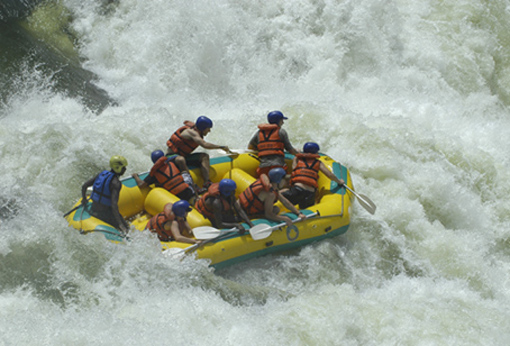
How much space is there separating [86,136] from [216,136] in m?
1.80

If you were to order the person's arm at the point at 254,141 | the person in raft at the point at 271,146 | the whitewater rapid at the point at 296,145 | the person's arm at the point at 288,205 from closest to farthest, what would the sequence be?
the whitewater rapid at the point at 296,145
the person's arm at the point at 288,205
the person in raft at the point at 271,146
the person's arm at the point at 254,141

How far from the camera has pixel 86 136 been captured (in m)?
6.92

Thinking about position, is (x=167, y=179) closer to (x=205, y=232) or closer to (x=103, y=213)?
(x=103, y=213)

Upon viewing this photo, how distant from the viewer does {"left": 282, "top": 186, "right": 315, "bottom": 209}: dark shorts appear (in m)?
6.14

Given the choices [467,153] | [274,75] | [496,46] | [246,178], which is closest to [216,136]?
[246,178]

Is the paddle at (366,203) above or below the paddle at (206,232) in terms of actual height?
below

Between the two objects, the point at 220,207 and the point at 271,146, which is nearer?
the point at 220,207

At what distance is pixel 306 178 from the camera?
242 inches

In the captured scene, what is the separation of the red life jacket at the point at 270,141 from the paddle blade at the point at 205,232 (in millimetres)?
1556

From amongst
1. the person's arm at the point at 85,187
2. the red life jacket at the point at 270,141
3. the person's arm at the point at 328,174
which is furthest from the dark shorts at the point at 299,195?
the person's arm at the point at 85,187

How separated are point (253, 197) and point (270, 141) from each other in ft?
3.62

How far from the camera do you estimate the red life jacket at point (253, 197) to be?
5.55 m

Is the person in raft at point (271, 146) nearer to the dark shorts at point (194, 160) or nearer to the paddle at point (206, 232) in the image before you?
the dark shorts at point (194, 160)

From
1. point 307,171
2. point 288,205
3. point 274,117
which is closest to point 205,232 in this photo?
point 288,205
